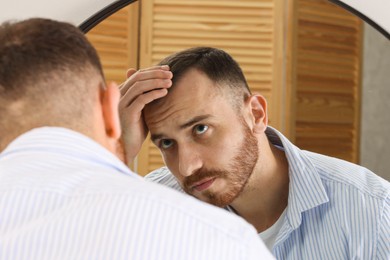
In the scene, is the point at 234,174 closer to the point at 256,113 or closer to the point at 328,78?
the point at 256,113

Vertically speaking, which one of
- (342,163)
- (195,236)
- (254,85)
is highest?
(195,236)

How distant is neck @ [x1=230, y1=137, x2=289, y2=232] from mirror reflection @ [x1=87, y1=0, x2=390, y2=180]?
927 mm

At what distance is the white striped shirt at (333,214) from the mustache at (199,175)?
0.14 m

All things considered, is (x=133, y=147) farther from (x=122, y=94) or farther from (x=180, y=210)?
(x=180, y=210)

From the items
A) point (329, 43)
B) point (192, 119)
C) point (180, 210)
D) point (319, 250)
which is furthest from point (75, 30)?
point (329, 43)

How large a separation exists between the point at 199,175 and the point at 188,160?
4 cm

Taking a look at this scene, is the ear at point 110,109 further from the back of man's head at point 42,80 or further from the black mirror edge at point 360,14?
the black mirror edge at point 360,14

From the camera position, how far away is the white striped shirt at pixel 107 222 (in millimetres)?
440

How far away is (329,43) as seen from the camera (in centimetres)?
224

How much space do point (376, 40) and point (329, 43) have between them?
0.17 meters

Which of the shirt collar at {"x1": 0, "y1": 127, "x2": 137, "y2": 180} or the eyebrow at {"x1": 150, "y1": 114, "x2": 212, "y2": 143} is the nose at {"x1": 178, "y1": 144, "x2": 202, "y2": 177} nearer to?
the eyebrow at {"x1": 150, "y1": 114, "x2": 212, "y2": 143}

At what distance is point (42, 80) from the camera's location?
0.54 m

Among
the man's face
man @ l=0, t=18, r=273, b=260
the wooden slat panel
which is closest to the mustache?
the man's face

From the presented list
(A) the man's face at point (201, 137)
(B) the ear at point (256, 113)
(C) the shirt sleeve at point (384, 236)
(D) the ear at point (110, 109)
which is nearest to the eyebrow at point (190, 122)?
(A) the man's face at point (201, 137)
